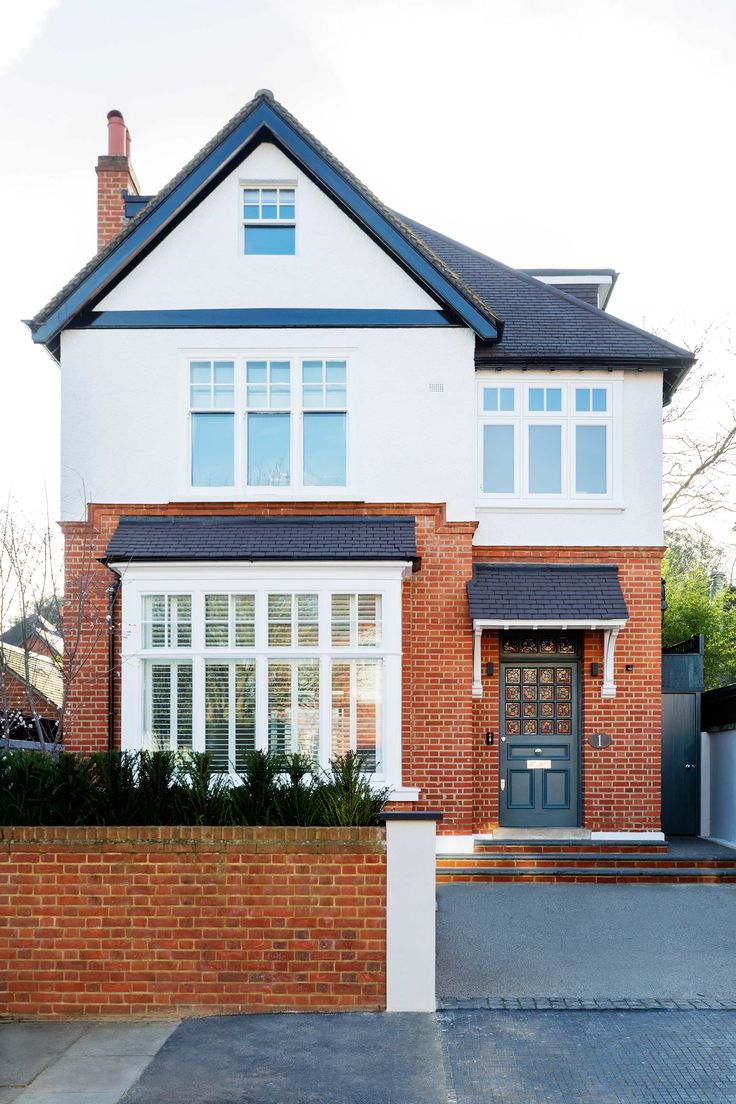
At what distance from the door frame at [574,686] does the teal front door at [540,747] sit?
1cm

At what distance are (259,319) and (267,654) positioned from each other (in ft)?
13.8

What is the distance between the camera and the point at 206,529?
41.0 feet

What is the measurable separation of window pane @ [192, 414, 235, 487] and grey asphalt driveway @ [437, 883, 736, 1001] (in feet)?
18.9

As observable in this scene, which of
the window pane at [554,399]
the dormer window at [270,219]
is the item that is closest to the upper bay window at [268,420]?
the dormer window at [270,219]

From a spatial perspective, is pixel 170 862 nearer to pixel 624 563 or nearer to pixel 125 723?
pixel 125 723

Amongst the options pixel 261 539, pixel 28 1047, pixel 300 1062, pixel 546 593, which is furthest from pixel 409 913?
pixel 546 593

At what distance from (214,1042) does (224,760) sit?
5510 mm

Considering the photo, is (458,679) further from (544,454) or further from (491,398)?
(491,398)

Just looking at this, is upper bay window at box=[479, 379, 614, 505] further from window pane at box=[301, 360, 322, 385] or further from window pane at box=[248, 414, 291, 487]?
window pane at box=[248, 414, 291, 487]

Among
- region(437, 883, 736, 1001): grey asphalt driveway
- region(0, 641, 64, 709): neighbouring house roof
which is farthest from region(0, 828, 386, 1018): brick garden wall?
region(0, 641, 64, 709): neighbouring house roof

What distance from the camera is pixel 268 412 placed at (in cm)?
1280

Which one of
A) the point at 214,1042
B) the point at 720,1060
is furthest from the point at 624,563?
the point at 214,1042

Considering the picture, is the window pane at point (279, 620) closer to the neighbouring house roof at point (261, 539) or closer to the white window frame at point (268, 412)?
the neighbouring house roof at point (261, 539)

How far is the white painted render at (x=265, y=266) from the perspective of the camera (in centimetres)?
1279
